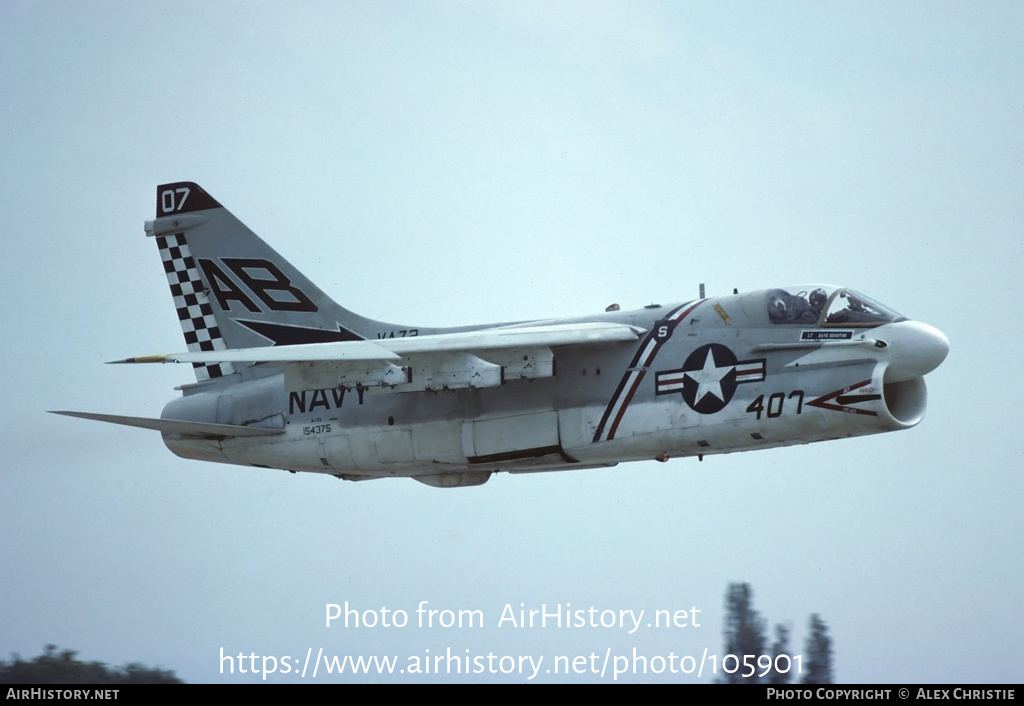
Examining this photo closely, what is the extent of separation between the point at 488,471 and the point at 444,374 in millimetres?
2721

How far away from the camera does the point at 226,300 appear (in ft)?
80.7

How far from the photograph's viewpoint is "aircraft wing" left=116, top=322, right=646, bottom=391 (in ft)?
64.3

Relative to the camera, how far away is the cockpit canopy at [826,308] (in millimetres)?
18984

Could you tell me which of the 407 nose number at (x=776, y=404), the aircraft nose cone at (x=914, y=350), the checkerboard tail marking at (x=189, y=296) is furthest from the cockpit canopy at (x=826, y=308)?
the checkerboard tail marking at (x=189, y=296)

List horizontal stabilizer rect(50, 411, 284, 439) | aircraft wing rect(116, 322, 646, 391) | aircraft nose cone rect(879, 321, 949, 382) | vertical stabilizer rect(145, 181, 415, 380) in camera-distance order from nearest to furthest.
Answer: aircraft nose cone rect(879, 321, 949, 382) → aircraft wing rect(116, 322, 646, 391) → horizontal stabilizer rect(50, 411, 284, 439) → vertical stabilizer rect(145, 181, 415, 380)

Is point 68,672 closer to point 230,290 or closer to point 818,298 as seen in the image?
point 230,290

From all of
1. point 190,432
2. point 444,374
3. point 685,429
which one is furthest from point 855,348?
point 190,432

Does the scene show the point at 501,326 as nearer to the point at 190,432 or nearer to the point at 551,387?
the point at 551,387

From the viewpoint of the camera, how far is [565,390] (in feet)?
67.3

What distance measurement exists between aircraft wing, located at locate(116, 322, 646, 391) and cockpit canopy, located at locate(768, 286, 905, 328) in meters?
2.06

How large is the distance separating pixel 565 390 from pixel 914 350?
503cm

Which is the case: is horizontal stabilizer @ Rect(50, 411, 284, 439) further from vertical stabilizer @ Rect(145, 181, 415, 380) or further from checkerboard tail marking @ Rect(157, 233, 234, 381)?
checkerboard tail marking @ Rect(157, 233, 234, 381)

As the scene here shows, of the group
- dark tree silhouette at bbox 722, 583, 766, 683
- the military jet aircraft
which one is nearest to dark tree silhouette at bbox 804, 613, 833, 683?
dark tree silhouette at bbox 722, 583, 766, 683

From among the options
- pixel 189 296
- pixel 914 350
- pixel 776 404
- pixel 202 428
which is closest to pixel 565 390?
pixel 776 404
